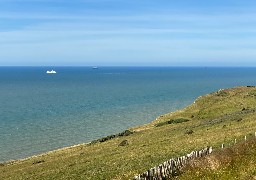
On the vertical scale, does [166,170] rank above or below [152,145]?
above

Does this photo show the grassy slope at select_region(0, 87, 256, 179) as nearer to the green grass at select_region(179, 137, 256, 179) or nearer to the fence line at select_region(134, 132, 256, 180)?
the fence line at select_region(134, 132, 256, 180)

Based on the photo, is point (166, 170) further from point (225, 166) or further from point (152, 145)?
point (152, 145)

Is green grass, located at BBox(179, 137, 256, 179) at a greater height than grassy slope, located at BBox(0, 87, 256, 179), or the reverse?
green grass, located at BBox(179, 137, 256, 179)

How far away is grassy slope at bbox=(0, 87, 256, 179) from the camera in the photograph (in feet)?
111

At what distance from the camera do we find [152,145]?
4575 centimetres

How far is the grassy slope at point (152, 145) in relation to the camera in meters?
33.7

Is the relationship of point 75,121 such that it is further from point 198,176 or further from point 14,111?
point 198,176

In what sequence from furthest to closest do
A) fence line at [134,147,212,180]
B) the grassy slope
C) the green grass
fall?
the grassy slope
the green grass
fence line at [134,147,212,180]

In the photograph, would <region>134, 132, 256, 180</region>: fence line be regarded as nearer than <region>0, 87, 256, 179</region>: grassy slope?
Yes

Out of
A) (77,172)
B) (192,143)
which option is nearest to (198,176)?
(77,172)

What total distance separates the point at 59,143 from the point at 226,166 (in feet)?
215

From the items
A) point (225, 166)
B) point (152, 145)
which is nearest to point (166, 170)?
point (225, 166)

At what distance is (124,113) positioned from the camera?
12662 centimetres

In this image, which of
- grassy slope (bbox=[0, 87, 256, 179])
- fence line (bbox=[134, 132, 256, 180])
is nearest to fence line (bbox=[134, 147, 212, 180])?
fence line (bbox=[134, 132, 256, 180])
